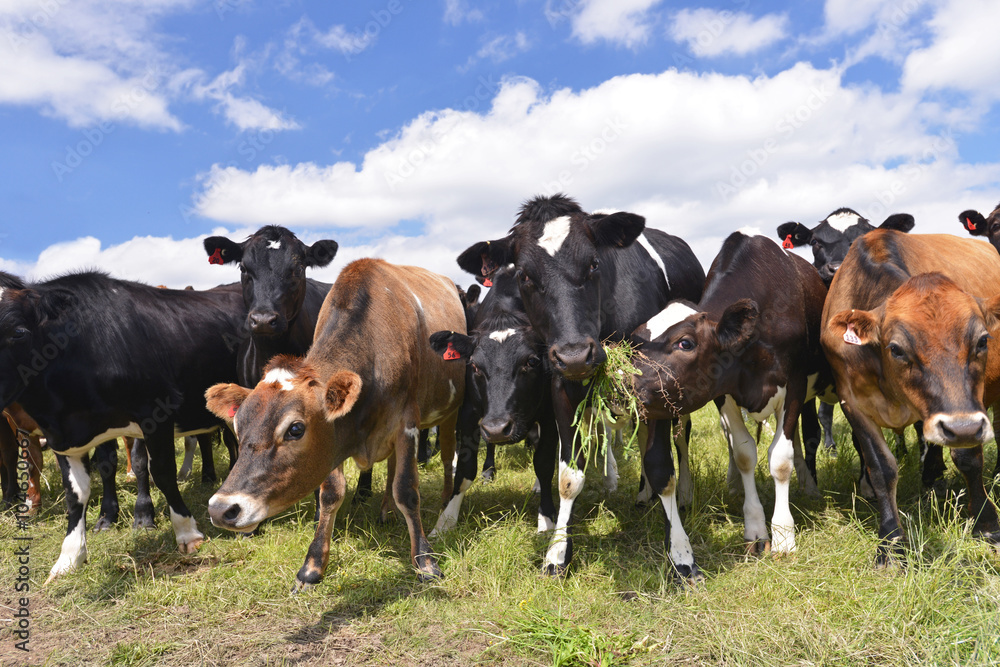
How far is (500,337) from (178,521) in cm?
324

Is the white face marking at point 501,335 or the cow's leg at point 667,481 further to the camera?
the white face marking at point 501,335

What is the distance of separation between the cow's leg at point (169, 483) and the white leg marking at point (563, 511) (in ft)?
10.2

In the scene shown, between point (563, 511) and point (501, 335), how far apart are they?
4.50ft

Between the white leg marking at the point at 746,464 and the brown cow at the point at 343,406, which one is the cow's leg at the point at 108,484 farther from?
the white leg marking at the point at 746,464

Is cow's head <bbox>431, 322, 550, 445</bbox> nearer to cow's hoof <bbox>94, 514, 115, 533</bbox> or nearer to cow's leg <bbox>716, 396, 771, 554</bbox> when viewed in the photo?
cow's leg <bbox>716, 396, 771, 554</bbox>

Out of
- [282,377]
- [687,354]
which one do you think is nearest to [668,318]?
[687,354]

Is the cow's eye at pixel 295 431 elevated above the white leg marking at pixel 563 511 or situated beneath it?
elevated above

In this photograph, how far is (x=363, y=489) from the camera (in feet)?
22.6

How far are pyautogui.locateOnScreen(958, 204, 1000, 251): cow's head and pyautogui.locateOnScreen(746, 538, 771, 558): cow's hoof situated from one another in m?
4.81

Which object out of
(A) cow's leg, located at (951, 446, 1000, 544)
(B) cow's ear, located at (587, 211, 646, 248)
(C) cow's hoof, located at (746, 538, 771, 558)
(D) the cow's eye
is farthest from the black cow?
(A) cow's leg, located at (951, 446, 1000, 544)

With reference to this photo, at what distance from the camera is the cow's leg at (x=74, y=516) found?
5.25 metres

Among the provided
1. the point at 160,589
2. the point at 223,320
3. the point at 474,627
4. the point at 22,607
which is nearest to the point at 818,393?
the point at 474,627

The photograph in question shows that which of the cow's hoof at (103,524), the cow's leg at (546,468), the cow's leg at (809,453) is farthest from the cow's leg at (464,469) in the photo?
the cow's hoof at (103,524)

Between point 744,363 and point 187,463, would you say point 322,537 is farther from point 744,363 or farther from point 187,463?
point 187,463
